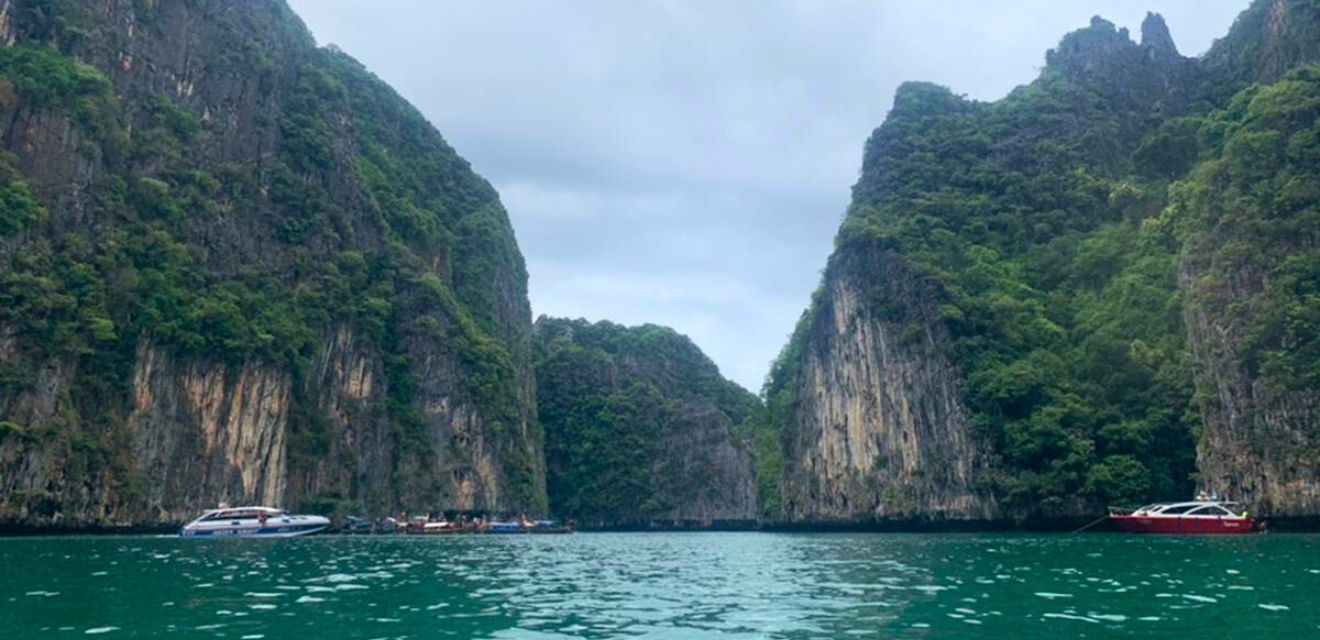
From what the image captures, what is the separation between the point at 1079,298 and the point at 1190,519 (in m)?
24.7

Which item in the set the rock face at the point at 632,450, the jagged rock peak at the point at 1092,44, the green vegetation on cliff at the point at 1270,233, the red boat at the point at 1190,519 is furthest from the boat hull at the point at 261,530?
the jagged rock peak at the point at 1092,44

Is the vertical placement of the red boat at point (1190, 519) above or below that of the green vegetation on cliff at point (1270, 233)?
below

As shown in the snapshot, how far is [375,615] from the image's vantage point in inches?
655

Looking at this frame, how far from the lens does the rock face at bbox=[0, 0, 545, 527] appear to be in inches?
2217

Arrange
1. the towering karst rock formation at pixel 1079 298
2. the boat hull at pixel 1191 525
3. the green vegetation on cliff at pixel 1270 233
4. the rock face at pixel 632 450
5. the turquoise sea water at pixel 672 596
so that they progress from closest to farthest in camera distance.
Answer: the turquoise sea water at pixel 672 596, the boat hull at pixel 1191 525, the green vegetation on cliff at pixel 1270 233, the towering karst rock formation at pixel 1079 298, the rock face at pixel 632 450

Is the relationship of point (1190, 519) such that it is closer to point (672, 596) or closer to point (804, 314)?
point (672, 596)

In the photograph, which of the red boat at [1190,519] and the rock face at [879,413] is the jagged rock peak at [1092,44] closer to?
the rock face at [879,413]

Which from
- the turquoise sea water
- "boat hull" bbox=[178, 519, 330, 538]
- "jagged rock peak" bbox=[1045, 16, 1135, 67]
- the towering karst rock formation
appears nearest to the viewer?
the turquoise sea water

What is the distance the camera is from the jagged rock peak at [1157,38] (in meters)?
97.1

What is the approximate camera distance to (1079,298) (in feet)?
235

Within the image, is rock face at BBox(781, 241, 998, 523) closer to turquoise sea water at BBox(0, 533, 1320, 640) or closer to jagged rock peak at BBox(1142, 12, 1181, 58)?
turquoise sea water at BBox(0, 533, 1320, 640)

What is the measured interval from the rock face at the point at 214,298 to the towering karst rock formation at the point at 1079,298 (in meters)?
34.3

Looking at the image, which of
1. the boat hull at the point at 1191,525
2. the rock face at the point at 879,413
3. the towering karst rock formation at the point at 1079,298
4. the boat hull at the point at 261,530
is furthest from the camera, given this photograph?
the rock face at the point at 879,413

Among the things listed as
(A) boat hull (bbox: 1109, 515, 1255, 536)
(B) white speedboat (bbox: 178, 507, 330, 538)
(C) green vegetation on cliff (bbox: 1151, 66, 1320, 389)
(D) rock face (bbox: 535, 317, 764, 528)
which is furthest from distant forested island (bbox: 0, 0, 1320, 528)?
(D) rock face (bbox: 535, 317, 764, 528)
